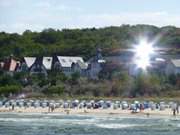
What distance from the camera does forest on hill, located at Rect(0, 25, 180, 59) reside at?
118 meters

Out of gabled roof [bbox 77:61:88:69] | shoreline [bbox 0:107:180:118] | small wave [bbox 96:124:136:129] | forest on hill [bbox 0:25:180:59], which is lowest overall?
small wave [bbox 96:124:136:129]

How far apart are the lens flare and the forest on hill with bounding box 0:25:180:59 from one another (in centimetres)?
335

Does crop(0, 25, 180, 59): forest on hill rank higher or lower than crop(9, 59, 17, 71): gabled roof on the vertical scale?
higher

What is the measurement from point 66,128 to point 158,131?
22.1ft

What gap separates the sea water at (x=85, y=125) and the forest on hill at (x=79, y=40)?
5631 centimetres

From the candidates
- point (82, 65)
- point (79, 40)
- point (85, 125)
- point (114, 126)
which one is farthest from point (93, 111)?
point (79, 40)

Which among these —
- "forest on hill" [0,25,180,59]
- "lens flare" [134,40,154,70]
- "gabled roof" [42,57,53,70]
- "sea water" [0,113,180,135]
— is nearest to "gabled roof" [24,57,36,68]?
"gabled roof" [42,57,53,70]

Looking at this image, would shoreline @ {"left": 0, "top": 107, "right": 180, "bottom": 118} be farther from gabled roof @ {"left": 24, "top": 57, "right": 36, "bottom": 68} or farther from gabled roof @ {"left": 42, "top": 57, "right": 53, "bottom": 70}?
gabled roof @ {"left": 24, "top": 57, "right": 36, "bottom": 68}

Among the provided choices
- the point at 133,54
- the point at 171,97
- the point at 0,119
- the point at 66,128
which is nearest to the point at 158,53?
the point at 133,54

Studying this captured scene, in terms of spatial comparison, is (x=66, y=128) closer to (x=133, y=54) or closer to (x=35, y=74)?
(x=35, y=74)

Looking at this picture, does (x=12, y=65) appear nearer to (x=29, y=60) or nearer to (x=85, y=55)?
(x=29, y=60)

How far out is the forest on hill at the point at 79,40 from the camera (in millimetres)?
117750

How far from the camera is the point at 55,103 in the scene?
219ft

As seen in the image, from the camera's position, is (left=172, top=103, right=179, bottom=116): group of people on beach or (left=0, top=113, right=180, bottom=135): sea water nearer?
(left=0, top=113, right=180, bottom=135): sea water
